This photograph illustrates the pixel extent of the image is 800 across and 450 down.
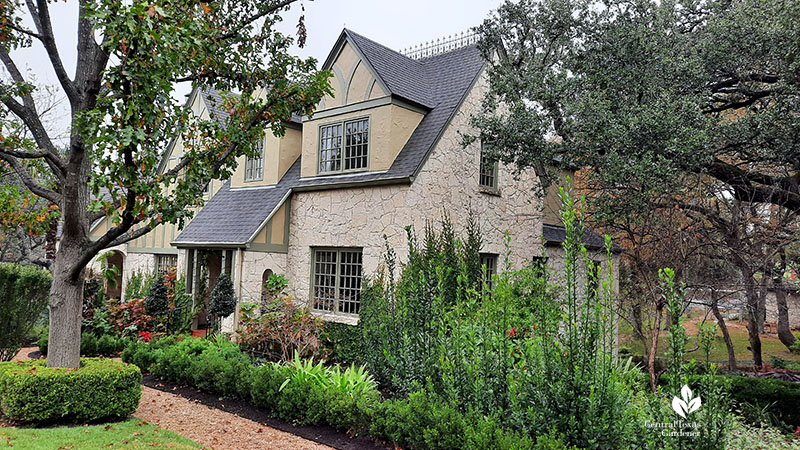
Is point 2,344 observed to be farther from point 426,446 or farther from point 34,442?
point 426,446

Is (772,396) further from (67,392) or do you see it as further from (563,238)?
(67,392)

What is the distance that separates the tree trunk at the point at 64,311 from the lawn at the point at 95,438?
3.31 ft

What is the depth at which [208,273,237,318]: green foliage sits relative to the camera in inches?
454

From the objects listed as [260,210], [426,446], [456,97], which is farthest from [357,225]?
[426,446]

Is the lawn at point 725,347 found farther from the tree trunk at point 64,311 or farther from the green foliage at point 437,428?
the tree trunk at point 64,311

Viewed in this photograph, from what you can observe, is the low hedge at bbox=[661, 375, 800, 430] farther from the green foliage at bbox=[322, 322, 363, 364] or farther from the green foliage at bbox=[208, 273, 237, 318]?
the green foliage at bbox=[208, 273, 237, 318]

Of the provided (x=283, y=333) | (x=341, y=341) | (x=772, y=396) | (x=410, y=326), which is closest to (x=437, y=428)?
(x=410, y=326)

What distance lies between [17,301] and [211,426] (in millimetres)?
4816

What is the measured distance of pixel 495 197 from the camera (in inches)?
515

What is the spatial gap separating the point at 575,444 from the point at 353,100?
984cm

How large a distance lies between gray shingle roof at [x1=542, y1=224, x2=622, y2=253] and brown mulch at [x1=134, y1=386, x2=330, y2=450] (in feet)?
30.9

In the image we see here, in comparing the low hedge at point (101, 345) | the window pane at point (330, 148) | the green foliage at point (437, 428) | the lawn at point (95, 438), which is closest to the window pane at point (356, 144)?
the window pane at point (330, 148)

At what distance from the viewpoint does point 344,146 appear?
1274 centimetres

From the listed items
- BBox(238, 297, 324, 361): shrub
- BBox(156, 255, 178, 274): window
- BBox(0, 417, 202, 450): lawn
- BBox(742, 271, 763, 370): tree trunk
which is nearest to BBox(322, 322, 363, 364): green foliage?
BBox(238, 297, 324, 361): shrub
